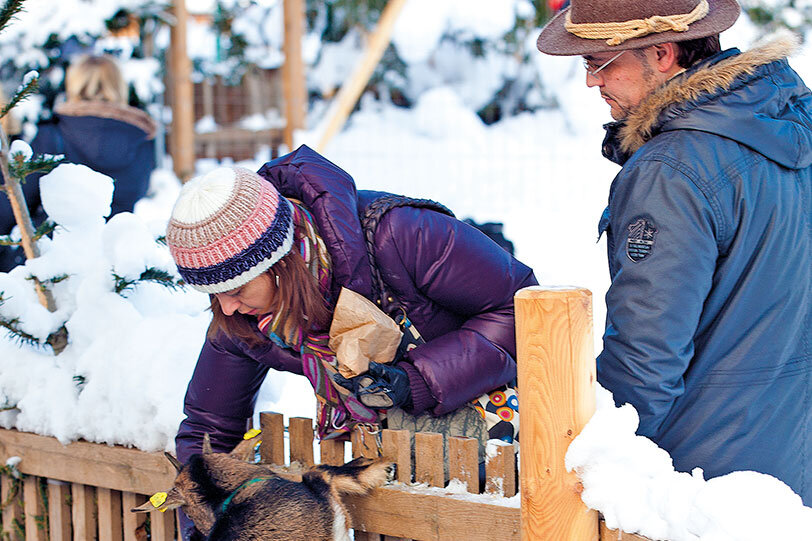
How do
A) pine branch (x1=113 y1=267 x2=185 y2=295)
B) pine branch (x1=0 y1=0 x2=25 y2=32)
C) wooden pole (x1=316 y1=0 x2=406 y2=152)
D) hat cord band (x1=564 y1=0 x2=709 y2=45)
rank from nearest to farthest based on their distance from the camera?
hat cord band (x1=564 y1=0 x2=709 y2=45)
pine branch (x1=0 y1=0 x2=25 y2=32)
pine branch (x1=113 y1=267 x2=185 y2=295)
wooden pole (x1=316 y1=0 x2=406 y2=152)

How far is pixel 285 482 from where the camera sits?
1.95m

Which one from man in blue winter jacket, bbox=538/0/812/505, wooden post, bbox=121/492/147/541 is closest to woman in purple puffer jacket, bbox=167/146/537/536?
man in blue winter jacket, bbox=538/0/812/505

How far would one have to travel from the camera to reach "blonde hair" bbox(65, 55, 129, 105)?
420 cm

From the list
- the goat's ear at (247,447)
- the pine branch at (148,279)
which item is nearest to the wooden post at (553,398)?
the goat's ear at (247,447)

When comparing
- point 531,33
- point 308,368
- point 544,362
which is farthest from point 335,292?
point 531,33

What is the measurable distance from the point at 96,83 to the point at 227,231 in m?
2.73

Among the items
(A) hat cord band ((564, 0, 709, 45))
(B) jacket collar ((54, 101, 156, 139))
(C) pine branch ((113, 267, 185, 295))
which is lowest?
(C) pine branch ((113, 267, 185, 295))

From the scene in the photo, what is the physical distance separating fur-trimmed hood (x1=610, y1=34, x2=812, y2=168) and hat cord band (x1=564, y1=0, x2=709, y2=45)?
91 mm

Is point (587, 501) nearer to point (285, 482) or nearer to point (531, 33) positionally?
point (285, 482)

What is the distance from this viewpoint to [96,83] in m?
4.19

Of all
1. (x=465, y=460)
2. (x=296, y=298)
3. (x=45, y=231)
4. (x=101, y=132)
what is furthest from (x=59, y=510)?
(x=101, y=132)

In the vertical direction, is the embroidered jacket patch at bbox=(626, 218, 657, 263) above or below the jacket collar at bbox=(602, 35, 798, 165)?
below

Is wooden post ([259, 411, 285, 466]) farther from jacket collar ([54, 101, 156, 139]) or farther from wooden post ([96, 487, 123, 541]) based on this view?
jacket collar ([54, 101, 156, 139])

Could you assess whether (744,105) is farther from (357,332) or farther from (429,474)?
(429,474)
